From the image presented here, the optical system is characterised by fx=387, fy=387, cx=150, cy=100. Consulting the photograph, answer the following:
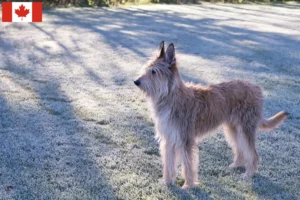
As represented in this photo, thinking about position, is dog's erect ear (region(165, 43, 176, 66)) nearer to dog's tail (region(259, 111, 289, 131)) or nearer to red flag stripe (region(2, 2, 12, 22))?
dog's tail (region(259, 111, 289, 131))

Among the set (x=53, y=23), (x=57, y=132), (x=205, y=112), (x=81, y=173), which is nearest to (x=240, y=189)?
(x=205, y=112)

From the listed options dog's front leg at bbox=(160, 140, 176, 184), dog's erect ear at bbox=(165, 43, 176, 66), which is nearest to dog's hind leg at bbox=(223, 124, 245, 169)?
dog's front leg at bbox=(160, 140, 176, 184)

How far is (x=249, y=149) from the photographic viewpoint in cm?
438

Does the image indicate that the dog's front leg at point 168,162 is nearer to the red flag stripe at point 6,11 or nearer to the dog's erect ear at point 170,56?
the dog's erect ear at point 170,56

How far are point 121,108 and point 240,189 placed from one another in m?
2.97

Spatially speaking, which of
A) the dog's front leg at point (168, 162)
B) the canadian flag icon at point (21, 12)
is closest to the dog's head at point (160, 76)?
the dog's front leg at point (168, 162)

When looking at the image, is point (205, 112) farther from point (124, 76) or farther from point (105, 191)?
point (124, 76)

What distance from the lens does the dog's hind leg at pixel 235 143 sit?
4445 millimetres

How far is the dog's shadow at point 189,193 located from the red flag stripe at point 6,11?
14.0 m

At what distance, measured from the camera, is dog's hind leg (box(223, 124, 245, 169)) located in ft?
14.6

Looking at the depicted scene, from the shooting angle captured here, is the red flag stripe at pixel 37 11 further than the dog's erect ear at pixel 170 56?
Yes

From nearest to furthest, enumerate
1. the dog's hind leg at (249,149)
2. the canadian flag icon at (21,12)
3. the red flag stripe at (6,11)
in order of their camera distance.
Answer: the dog's hind leg at (249,149) < the red flag stripe at (6,11) < the canadian flag icon at (21,12)

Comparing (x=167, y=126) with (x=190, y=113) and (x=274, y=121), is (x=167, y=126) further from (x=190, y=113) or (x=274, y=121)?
(x=274, y=121)

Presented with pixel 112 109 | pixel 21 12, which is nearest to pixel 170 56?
pixel 112 109
